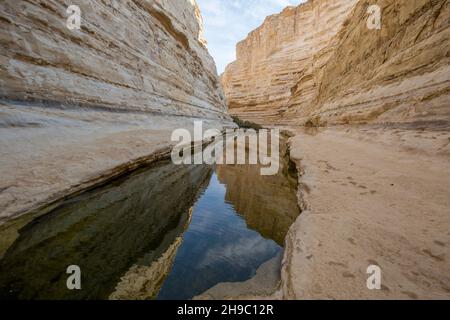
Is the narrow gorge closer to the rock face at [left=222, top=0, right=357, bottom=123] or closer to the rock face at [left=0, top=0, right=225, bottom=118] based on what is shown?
the rock face at [left=0, top=0, right=225, bottom=118]

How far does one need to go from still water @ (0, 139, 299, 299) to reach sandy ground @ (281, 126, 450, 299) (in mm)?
541

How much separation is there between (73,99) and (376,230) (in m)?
6.54

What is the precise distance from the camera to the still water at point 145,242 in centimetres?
185

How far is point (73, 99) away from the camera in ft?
17.3

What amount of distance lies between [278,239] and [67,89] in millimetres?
5863

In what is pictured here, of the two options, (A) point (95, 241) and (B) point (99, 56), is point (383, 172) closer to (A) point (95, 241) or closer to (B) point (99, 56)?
(A) point (95, 241)

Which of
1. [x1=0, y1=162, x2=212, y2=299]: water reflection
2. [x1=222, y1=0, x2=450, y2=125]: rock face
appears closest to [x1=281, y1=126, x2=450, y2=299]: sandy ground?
[x1=0, y1=162, x2=212, y2=299]: water reflection

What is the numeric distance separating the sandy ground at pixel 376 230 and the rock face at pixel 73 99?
3.22 metres

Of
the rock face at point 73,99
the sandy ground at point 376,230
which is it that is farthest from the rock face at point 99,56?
the sandy ground at point 376,230

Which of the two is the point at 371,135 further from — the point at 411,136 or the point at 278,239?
the point at 278,239

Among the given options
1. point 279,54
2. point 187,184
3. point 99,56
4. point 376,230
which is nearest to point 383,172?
point 376,230

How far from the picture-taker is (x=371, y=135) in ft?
21.3

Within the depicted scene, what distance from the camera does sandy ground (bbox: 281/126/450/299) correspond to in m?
1.46
